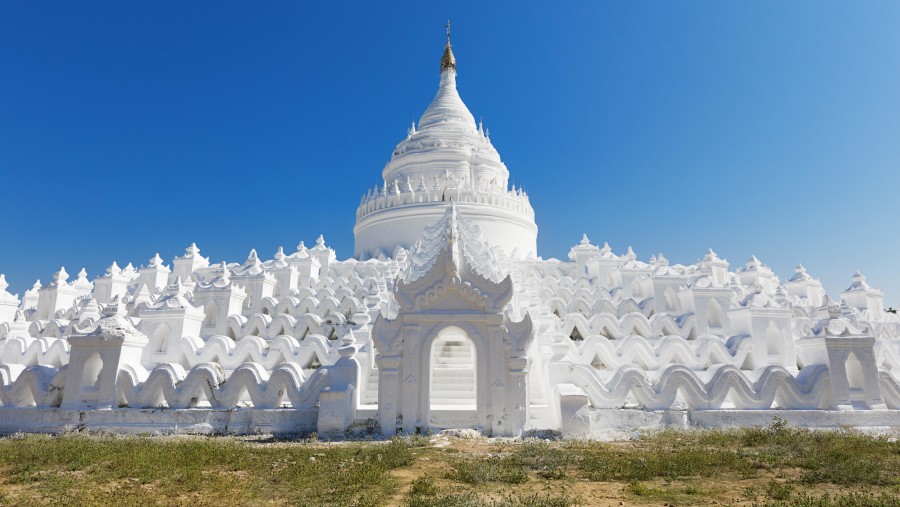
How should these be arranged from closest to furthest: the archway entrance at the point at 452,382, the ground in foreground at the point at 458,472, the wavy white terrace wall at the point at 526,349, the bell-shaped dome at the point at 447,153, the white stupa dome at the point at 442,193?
the ground in foreground at the point at 458,472
the archway entrance at the point at 452,382
the wavy white terrace wall at the point at 526,349
the white stupa dome at the point at 442,193
the bell-shaped dome at the point at 447,153

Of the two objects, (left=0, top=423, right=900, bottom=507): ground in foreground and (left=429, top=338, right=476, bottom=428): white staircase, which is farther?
(left=429, top=338, right=476, bottom=428): white staircase

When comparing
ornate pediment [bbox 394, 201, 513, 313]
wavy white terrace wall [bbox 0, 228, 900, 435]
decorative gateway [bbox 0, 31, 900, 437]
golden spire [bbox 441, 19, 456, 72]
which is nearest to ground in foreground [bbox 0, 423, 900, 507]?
decorative gateway [bbox 0, 31, 900, 437]

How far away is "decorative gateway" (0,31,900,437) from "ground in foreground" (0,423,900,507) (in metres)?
1.93

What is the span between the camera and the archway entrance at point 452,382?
12711 millimetres

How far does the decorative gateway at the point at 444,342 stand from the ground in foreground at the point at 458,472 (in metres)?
1.93

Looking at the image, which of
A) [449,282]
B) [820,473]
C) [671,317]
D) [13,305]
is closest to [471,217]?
[671,317]

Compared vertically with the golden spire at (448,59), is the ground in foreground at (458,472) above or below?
below

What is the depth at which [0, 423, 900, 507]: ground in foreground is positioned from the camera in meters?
6.94

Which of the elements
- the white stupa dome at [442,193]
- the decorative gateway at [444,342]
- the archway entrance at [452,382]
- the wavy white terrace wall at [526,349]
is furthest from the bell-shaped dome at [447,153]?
the archway entrance at [452,382]

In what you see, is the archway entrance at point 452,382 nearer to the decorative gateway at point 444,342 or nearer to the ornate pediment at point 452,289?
the decorative gateway at point 444,342

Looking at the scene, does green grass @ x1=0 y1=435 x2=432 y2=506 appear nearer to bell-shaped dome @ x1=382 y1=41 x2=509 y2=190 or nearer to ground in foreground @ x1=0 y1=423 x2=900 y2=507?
ground in foreground @ x1=0 y1=423 x2=900 y2=507

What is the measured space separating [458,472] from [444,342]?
8.66 metres

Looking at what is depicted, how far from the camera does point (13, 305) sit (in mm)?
26625

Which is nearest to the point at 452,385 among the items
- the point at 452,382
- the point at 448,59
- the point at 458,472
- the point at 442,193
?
the point at 452,382
